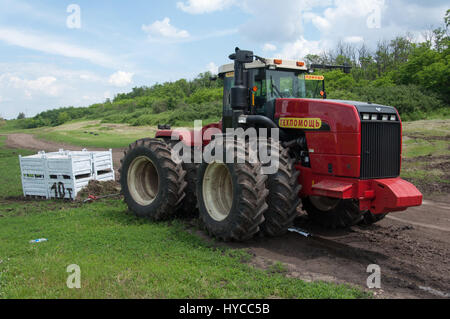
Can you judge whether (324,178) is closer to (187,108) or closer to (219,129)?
(219,129)

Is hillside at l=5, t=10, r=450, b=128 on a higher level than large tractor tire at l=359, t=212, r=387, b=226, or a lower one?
higher

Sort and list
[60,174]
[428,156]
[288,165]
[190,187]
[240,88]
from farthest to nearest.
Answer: [428,156] < [60,174] < [190,187] < [240,88] < [288,165]

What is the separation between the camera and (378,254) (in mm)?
5941

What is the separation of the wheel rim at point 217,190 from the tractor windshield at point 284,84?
5.41 ft

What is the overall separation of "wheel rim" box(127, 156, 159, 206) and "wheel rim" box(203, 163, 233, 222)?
6.42 ft

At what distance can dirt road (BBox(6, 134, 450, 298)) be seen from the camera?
495 centimetres

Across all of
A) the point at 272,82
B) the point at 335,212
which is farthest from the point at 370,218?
the point at 272,82

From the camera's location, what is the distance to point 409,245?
6355mm

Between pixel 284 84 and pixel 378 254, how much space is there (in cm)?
345

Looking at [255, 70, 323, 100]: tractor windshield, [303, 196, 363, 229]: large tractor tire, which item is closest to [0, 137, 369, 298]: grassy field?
[303, 196, 363, 229]: large tractor tire

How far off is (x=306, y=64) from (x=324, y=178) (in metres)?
2.56

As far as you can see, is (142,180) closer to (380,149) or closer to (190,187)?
(190,187)

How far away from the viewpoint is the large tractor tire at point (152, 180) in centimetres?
769

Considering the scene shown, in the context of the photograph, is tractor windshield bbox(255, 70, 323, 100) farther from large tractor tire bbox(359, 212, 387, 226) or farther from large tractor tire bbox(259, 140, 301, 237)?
large tractor tire bbox(359, 212, 387, 226)
